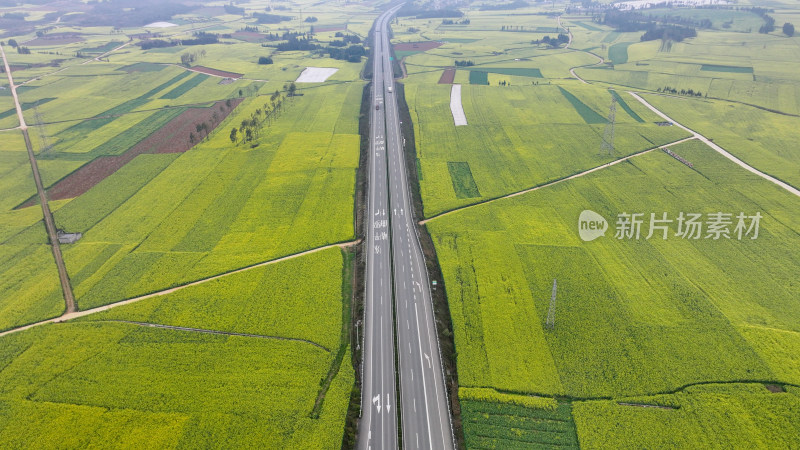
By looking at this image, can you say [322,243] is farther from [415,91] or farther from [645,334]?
[415,91]

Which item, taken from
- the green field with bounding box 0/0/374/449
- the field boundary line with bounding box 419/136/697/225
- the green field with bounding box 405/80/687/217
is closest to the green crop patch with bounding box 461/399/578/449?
the green field with bounding box 0/0/374/449

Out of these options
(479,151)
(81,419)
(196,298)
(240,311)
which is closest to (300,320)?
(240,311)

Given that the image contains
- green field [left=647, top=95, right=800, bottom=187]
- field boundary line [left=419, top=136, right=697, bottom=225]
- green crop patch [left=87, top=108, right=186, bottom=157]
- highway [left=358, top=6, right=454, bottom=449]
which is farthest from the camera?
green crop patch [left=87, top=108, right=186, bottom=157]

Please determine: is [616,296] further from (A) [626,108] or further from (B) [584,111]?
(A) [626,108]

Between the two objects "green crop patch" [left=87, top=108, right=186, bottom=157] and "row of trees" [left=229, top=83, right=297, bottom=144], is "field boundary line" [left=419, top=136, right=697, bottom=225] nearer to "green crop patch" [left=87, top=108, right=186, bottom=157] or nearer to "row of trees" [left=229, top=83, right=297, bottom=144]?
"row of trees" [left=229, top=83, right=297, bottom=144]

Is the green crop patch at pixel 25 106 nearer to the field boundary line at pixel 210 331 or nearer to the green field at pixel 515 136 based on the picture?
the field boundary line at pixel 210 331
